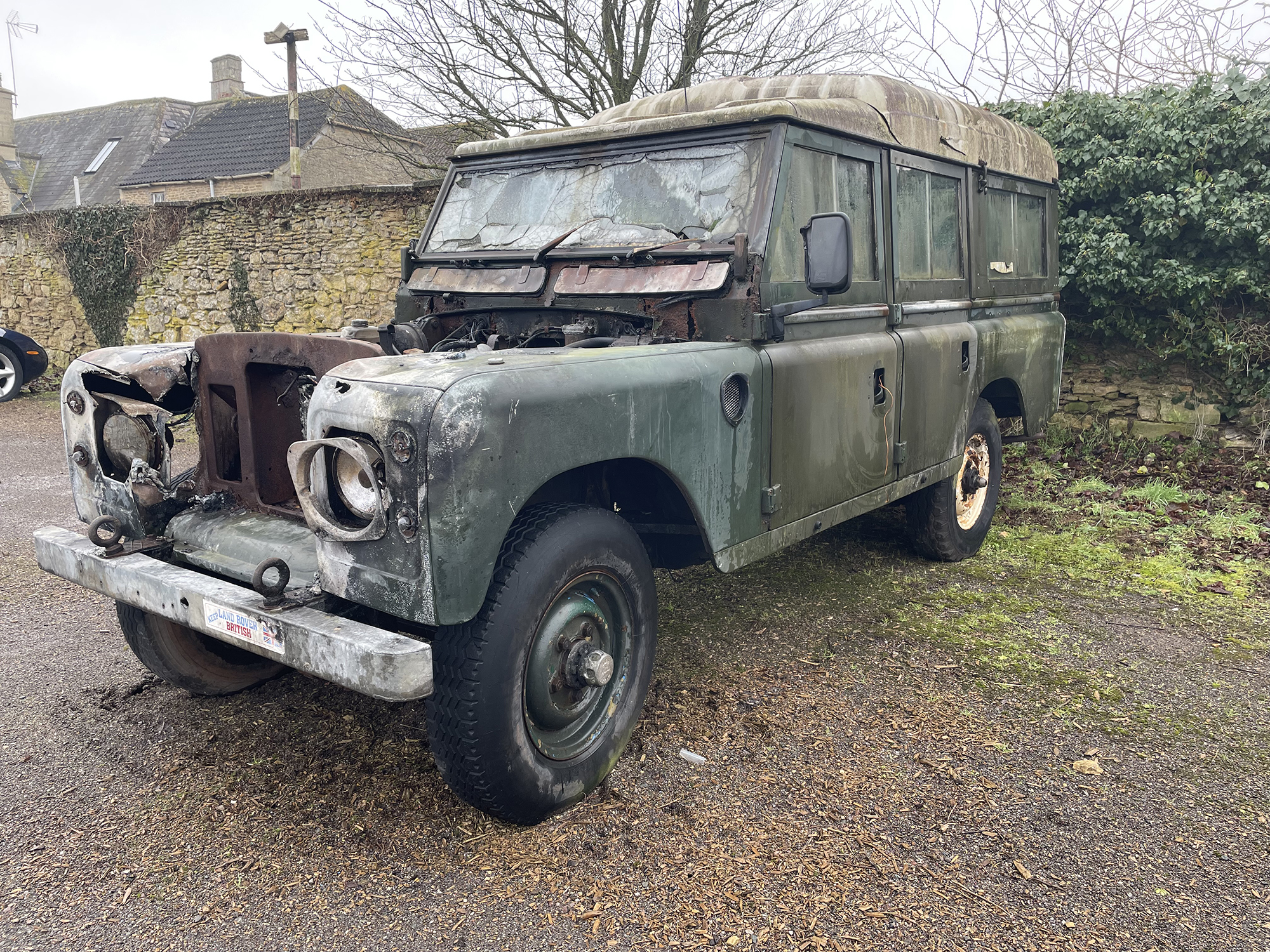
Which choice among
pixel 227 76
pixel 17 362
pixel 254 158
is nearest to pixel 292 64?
pixel 17 362

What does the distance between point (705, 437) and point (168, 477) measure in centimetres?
192

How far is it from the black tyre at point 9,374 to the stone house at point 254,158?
396 inches

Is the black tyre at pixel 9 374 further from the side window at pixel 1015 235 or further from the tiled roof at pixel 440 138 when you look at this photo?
the side window at pixel 1015 235

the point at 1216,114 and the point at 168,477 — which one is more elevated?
the point at 1216,114

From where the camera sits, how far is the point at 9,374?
42.2ft

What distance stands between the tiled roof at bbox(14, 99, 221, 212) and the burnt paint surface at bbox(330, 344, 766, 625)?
32.0 m

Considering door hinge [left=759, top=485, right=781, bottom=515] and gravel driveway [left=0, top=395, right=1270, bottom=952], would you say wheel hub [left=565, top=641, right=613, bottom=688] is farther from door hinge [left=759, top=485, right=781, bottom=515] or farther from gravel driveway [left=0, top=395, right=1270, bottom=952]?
door hinge [left=759, top=485, right=781, bottom=515]

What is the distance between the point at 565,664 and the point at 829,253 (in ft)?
5.58

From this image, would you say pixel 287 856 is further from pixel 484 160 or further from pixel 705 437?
pixel 484 160

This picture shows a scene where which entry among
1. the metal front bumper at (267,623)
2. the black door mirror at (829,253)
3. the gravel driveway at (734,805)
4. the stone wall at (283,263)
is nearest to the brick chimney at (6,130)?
the stone wall at (283,263)

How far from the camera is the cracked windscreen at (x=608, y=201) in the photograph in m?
3.66

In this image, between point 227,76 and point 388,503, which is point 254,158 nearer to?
point 227,76

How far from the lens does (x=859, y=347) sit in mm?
3998

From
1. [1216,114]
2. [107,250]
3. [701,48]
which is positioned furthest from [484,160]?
[107,250]
